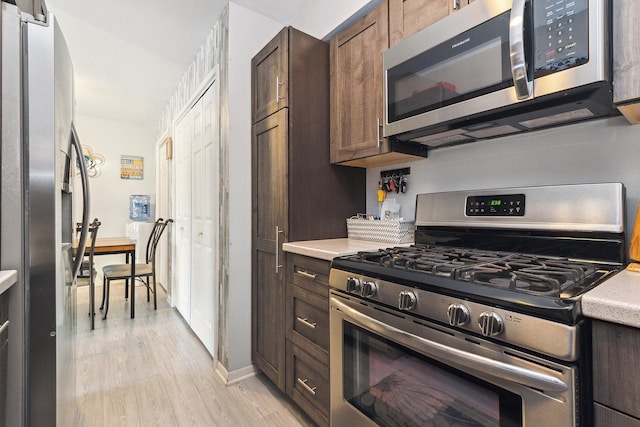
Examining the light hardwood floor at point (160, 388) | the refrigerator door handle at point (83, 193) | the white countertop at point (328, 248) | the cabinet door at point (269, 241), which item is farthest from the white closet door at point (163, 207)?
the white countertop at point (328, 248)

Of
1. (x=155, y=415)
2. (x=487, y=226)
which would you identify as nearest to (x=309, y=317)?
(x=487, y=226)

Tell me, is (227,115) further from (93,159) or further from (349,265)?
(93,159)

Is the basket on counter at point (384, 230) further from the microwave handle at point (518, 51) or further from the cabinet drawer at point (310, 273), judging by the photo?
the microwave handle at point (518, 51)

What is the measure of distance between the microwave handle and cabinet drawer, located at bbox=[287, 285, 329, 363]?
3.60ft

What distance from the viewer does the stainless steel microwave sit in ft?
2.96

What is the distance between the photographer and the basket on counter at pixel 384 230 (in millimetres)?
1645

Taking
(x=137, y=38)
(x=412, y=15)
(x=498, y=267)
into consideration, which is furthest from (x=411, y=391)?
(x=137, y=38)

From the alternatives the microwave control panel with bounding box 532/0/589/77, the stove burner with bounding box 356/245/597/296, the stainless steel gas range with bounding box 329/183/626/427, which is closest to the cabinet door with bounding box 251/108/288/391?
the stainless steel gas range with bounding box 329/183/626/427

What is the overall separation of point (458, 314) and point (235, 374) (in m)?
1.70

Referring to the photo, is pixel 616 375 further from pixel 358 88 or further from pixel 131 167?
pixel 131 167

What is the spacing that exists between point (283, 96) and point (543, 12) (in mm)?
1234

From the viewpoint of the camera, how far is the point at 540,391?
2.27 ft

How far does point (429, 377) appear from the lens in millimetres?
950

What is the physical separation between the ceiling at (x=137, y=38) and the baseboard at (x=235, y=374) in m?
2.47
